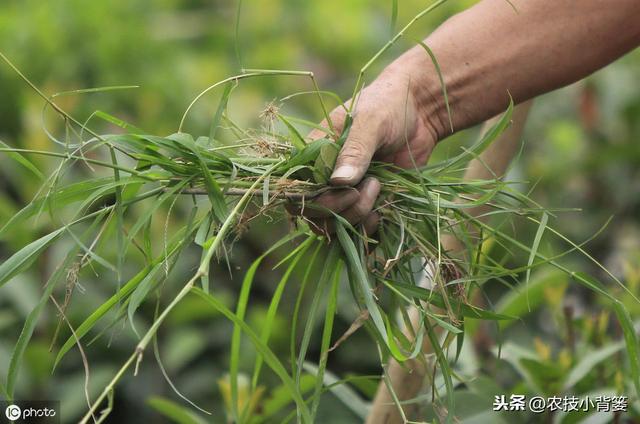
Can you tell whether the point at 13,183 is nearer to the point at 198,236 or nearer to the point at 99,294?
the point at 99,294

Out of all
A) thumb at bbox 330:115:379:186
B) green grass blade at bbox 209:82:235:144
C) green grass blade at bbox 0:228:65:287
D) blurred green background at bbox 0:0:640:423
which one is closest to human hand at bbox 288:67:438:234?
thumb at bbox 330:115:379:186

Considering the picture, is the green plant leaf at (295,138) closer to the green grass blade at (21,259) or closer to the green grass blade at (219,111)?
the green grass blade at (219,111)

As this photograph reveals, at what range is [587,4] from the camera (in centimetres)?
148

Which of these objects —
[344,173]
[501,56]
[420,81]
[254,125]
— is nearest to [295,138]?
[344,173]

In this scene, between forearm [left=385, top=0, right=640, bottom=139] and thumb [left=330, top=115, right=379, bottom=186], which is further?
forearm [left=385, top=0, right=640, bottom=139]

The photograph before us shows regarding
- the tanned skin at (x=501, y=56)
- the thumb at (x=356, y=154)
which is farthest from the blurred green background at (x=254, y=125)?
the thumb at (x=356, y=154)

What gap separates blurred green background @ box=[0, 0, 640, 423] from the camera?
2137 mm

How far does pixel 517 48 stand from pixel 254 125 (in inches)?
67.5

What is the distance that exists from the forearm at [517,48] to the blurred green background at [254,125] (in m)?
0.52

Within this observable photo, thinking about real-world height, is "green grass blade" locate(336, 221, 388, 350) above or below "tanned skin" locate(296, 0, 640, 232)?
below

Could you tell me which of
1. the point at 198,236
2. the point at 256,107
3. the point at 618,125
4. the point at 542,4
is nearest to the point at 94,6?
the point at 256,107

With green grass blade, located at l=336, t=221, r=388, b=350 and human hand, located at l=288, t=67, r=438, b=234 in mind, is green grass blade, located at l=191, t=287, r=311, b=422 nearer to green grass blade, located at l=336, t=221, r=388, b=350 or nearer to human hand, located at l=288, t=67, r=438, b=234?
green grass blade, located at l=336, t=221, r=388, b=350

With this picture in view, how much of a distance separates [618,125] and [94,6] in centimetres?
188

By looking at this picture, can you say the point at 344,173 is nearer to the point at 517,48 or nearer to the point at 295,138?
the point at 295,138
